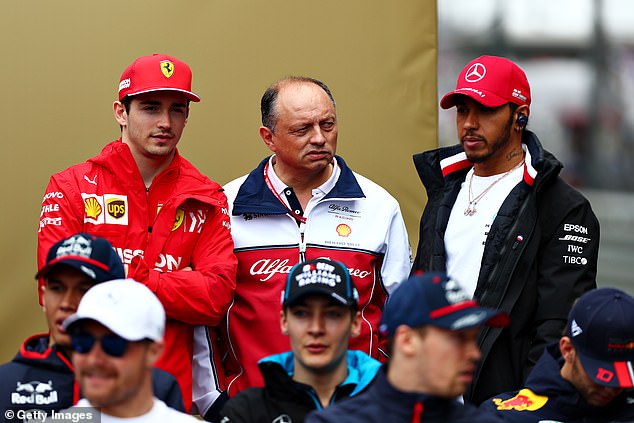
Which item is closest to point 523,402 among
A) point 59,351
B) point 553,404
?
point 553,404

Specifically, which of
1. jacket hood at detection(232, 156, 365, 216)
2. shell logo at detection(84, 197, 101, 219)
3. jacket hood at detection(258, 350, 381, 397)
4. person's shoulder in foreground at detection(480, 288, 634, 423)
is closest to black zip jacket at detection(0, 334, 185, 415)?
jacket hood at detection(258, 350, 381, 397)

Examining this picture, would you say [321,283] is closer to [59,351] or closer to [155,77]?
[59,351]

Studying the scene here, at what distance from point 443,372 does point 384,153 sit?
263cm

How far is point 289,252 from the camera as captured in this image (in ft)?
13.3

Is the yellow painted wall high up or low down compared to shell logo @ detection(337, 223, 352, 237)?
up

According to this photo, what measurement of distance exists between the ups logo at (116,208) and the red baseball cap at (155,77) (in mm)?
406

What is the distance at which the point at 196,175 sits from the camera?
403 centimetres

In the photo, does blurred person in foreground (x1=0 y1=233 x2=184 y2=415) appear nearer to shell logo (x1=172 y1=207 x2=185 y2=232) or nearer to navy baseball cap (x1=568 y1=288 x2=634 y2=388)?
shell logo (x1=172 y1=207 x2=185 y2=232)

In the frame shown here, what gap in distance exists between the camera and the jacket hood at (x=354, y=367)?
3.31m

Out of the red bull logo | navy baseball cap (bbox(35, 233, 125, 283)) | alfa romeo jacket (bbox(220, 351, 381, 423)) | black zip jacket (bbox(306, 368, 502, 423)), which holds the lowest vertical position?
the red bull logo

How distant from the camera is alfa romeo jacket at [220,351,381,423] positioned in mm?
3236

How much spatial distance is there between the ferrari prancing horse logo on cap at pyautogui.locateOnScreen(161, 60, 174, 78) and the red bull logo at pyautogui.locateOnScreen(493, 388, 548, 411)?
163 centimetres

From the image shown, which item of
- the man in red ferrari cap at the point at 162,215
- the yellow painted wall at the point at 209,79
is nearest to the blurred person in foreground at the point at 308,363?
the man in red ferrari cap at the point at 162,215

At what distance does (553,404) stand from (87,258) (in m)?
1.51
